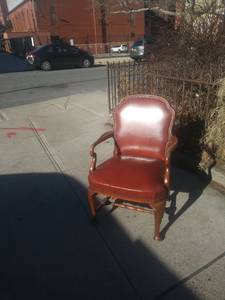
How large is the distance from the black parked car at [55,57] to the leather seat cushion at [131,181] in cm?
1478

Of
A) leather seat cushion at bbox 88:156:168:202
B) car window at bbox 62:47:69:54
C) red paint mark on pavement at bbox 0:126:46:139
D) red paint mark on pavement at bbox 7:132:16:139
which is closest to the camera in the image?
leather seat cushion at bbox 88:156:168:202

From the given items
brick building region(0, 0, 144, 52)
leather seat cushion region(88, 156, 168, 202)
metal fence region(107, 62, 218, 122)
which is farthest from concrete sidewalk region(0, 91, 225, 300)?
brick building region(0, 0, 144, 52)

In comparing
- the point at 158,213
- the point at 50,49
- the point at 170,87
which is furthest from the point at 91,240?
the point at 50,49

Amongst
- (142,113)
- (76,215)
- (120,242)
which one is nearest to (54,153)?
(76,215)

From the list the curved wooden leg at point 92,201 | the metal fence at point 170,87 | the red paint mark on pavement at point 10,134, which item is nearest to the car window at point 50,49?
the metal fence at point 170,87

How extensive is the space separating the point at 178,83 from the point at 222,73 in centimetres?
63

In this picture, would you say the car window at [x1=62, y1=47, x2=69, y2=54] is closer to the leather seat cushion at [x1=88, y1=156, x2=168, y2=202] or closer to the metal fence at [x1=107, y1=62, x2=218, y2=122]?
the metal fence at [x1=107, y1=62, x2=218, y2=122]

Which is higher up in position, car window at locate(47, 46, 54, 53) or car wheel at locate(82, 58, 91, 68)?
car window at locate(47, 46, 54, 53)

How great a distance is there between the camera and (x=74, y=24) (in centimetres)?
2725

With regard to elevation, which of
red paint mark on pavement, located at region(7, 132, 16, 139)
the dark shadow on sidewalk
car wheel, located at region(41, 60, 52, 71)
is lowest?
car wheel, located at region(41, 60, 52, 71)

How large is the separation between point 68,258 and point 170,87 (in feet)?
10.2

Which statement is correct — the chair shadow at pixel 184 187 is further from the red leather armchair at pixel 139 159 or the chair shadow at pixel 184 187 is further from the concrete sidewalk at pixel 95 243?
the red leather armchair at pixel 139 159

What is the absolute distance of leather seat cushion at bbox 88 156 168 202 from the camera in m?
2.34

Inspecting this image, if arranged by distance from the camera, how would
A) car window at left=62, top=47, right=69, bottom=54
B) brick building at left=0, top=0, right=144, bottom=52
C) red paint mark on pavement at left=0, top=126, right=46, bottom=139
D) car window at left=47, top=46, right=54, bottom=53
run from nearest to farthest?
red paint mark on pavement at left=0, top=126, right=46, bottom=139 → car window at left=47, top=46, right=54, bottom=53 → car window at left=62, top=47, right=69, bottom=54 → brick building at left=0, top=0, right=144, bottom=52
